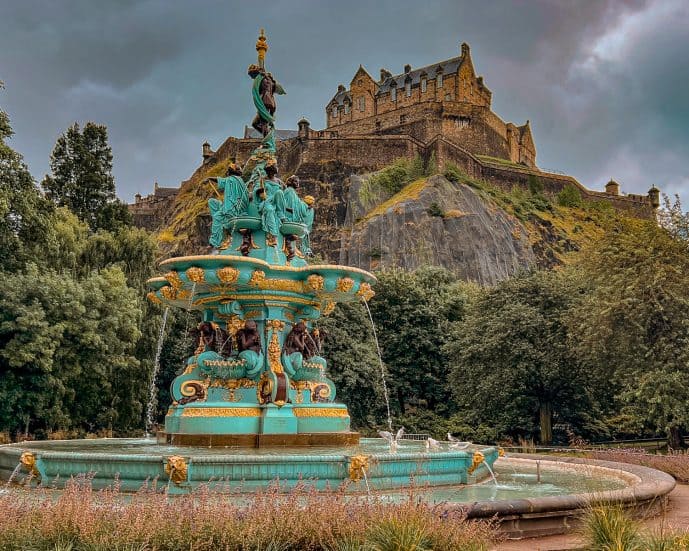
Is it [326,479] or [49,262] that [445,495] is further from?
[49,262]

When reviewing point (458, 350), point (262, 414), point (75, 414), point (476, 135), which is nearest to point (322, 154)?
point (476, 135)

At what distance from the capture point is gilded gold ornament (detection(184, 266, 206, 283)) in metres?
12.7

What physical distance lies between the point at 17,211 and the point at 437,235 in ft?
167

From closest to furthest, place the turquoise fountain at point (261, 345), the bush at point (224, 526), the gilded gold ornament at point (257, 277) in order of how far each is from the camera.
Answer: the bush at point (224, 526)
the turquoise fountain at point (261, 345)
the gilded gold ornament at point (257, 277)

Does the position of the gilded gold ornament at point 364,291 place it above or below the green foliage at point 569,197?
below

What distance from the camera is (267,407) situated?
1263cm

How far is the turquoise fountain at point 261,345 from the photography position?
11.6 m

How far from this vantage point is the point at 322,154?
82500 millimetres

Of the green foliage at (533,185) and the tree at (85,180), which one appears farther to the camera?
the green foliage at (533,185)

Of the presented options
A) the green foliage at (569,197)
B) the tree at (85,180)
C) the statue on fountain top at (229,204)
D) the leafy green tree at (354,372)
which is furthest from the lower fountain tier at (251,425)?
the green foliage at (569,197)

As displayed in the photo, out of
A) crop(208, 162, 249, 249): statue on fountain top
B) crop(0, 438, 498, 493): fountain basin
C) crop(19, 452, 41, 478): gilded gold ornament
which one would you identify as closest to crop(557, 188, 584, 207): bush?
crop(208, 162, 249, 249): statue on fountain top

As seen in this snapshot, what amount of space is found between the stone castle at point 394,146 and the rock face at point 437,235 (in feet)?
11.7

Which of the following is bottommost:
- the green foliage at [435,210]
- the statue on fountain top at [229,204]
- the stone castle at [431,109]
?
the statue on fountain top at [229,204]

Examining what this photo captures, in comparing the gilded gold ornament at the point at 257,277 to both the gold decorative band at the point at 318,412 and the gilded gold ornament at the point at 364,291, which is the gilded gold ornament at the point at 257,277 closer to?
the gilded gold ornament at the point at 364,291
